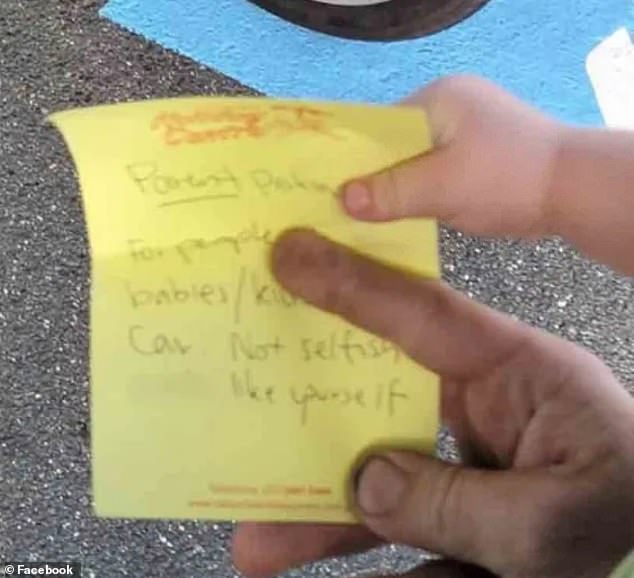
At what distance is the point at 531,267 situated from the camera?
0.93 m

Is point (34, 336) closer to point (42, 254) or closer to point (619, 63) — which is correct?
point (42, 254)

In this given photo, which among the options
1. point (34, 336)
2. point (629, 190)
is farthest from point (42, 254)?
point (629, 190)

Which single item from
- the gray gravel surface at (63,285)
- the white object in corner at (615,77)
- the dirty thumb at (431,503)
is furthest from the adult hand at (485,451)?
the white object in corner at (615,77)

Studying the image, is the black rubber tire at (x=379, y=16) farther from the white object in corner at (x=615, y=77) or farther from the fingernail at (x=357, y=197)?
the fingernail at (x=357, y=197)

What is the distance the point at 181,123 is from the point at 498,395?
219 millimetres

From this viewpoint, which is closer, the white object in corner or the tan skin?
the tan skin

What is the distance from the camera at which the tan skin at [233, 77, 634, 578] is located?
21.4 inches

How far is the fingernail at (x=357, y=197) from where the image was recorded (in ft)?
1.83

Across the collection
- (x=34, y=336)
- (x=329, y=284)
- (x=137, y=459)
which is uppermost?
(x=329, y=284)

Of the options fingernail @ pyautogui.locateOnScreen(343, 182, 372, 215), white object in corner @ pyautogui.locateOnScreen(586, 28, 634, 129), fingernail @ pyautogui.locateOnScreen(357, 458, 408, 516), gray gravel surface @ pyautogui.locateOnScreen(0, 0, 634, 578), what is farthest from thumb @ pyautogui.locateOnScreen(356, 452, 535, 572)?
white object in corner @ pyautogui.locateOnScreen(586, 28, 634, 129)

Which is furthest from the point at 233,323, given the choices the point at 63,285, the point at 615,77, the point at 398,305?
the point at 615,77

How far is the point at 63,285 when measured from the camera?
0.91 m

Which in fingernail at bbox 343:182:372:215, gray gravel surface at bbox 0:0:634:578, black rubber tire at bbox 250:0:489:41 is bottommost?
gray gravel surface at bbox 0:0:634:578

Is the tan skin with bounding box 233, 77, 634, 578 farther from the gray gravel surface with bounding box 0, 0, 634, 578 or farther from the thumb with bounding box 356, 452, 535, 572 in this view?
the gray gravel surface with bounding box 0, 0, 634, 578
